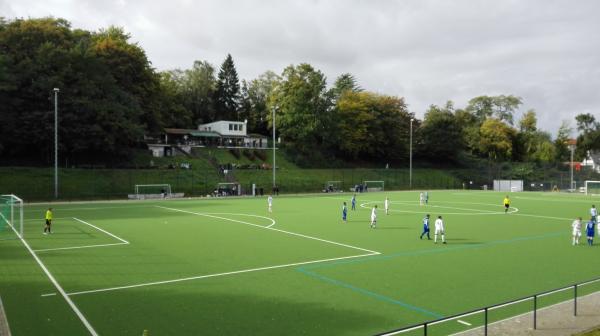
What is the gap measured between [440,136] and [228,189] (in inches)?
2010

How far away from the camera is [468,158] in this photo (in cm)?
10075

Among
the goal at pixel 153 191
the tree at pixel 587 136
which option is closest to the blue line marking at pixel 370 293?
the goal at pixel 153 191

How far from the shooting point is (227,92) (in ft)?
344

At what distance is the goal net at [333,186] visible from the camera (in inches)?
2766

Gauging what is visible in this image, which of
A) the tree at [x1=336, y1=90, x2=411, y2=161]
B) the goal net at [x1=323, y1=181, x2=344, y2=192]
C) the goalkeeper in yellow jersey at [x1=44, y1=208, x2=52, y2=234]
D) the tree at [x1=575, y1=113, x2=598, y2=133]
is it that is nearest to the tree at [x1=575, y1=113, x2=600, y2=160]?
the tree at [x1=575, y1=113, x2=598, y2=133]

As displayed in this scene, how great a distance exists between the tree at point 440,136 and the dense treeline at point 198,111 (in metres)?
0.21

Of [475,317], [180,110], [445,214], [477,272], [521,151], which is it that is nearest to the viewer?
[475,317]

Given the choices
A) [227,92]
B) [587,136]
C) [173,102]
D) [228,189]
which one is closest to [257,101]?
[227,92]

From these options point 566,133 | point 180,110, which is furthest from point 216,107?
point 566,133

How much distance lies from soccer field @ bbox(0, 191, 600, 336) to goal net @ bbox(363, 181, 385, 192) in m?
43.6

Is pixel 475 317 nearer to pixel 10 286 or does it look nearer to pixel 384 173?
pixel 10 286

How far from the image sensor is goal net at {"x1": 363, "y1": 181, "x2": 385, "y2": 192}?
73.4 metres

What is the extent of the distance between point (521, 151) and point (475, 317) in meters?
107

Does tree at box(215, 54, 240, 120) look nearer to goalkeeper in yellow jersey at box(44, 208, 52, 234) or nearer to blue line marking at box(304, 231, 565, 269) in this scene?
goalkeeper in yellow jersey at box(44, 208, 52, 234)
